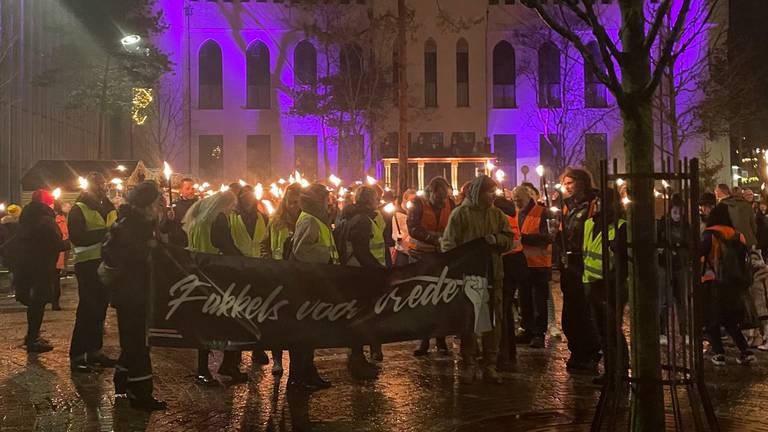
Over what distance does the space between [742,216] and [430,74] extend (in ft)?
111

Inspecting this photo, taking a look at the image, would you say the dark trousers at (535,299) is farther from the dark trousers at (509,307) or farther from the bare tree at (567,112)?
the bare tree at (567,112)

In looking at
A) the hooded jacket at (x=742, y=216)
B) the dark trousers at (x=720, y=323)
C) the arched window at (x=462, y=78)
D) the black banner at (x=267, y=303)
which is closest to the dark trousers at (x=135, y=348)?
the black banner at (x=267, y=303)

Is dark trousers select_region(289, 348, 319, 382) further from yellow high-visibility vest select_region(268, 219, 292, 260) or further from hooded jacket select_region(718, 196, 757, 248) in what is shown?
hooded jacket select_region(718, 196, 757, 248)

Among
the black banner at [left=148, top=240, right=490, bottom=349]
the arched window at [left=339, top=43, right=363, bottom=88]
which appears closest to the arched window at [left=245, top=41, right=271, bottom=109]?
the arched window at [left=339, top=43, right=363, bottom=88]

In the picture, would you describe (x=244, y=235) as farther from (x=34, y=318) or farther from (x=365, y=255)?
(x=34, y=318)

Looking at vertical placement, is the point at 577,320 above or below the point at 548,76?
below

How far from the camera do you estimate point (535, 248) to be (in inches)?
395

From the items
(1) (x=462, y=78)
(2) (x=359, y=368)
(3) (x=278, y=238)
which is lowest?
(2) (x=359, y=368)

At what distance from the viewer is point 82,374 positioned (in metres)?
8.48

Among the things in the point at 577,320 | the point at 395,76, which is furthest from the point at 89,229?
the point at 395,76

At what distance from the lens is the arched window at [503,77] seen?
144ft

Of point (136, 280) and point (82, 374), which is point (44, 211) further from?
point (136, 280)

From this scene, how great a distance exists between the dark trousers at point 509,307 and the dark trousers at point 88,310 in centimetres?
418

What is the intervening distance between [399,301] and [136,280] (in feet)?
7.27
